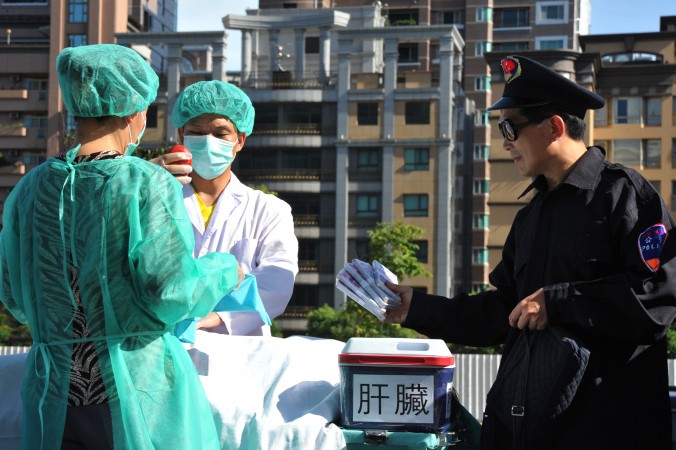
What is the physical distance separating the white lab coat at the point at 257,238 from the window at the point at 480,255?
43.3 meters

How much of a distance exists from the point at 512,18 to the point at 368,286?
52.5 meters

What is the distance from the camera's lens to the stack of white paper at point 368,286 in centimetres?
352

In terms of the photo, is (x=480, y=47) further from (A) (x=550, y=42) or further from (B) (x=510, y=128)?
(B) (x=510, y=128)

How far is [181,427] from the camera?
9.41 ft

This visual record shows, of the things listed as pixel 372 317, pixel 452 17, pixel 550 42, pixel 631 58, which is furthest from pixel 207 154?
pixel 452 17

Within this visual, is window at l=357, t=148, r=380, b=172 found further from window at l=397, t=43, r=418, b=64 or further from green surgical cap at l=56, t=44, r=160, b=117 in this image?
green surgical cap at l=56, t=44, r=160, b=117

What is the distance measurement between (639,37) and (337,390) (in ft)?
152

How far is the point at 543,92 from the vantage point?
3293 millimetres

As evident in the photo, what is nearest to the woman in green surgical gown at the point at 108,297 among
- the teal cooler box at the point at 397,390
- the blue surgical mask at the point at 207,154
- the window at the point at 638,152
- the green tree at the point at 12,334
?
the teal cooler box at the point at 397,390

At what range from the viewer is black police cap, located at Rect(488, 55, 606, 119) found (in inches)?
128

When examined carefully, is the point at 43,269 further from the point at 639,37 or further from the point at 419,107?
the point at 639,37

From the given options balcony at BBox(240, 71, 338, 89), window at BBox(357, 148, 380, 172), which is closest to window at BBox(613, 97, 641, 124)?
window at BBox(357, 148, 380, 172)

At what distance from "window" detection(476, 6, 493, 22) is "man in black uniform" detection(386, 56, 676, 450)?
170ft

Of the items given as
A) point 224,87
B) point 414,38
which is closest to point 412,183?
point 414,38
